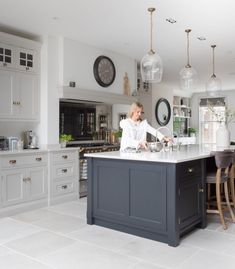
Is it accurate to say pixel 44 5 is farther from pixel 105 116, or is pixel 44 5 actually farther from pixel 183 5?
pixel 105 116

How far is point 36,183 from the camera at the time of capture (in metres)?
4.80

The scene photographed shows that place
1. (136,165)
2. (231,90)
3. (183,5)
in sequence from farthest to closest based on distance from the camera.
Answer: (231,90) → (183,5) → (136,165)

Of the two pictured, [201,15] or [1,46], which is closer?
[201,15]

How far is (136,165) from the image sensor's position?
3434 millimetres

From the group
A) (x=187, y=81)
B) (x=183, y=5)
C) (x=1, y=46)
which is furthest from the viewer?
(x=187, y=81)

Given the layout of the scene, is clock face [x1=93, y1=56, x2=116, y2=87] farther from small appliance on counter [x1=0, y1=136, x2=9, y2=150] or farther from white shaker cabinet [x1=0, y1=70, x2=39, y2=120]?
small appliance on counter [x1=0, y1=136, x2=9, y2=150]

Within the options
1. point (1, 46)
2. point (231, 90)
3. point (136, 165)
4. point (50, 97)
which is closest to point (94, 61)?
point (50, 97)

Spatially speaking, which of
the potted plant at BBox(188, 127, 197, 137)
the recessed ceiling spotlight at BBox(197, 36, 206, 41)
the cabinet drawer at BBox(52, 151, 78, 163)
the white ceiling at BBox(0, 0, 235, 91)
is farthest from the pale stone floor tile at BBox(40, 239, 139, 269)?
the potted plant at BBox(188, 127, 197, 137)

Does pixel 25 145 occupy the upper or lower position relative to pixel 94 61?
lower

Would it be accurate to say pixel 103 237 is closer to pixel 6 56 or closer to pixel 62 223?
pixel 62 223

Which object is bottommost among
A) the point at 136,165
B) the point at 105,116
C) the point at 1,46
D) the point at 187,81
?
the point at 136,165

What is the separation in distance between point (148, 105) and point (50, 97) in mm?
4048

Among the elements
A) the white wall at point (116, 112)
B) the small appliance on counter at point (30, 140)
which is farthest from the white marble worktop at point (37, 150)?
the white wall at point (116, 112)

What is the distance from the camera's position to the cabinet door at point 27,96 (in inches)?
190
